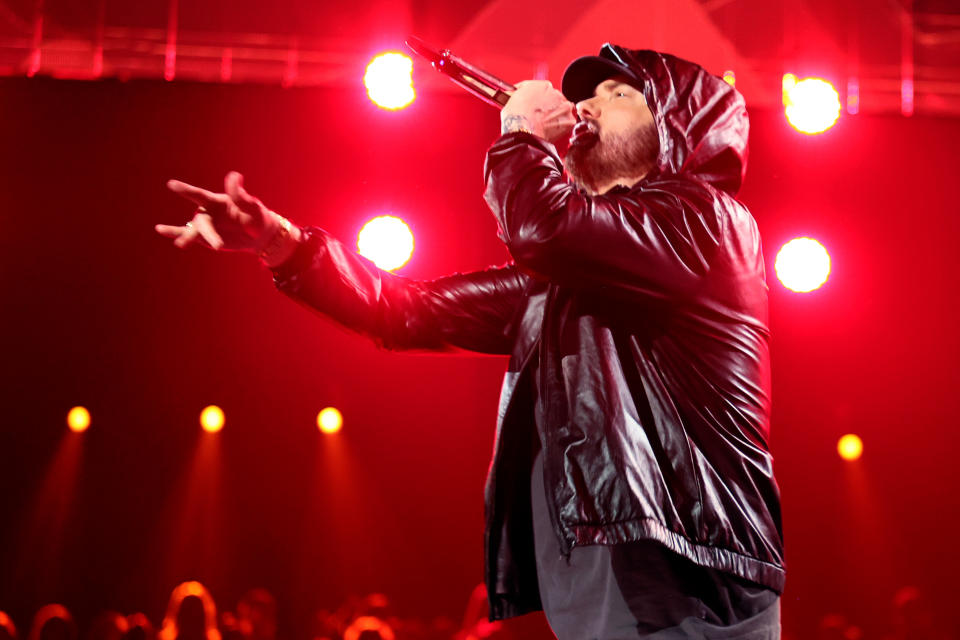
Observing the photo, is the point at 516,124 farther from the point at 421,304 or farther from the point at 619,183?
the point at 421,304

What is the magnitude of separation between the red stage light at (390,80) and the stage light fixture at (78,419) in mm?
1786

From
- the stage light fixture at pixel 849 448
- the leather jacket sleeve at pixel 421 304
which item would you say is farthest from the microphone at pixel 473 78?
the stage light fixture at pixel 849 448

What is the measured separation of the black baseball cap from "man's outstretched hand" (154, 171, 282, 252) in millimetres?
667

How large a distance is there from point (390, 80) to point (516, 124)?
2225mm

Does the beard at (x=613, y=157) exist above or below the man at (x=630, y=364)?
above

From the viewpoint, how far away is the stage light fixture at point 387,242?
3549 mm

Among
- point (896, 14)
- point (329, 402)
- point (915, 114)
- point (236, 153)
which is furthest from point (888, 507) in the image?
point (236, 153)

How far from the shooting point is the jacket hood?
1.44 m

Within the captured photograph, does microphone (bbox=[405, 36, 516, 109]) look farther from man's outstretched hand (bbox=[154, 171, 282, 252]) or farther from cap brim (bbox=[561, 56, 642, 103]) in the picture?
man's outstretched hand (bbox=[154, 171, 282, 252])

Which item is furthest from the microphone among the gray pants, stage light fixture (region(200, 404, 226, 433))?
stage light fixture (region(200, 404, 226, 433))

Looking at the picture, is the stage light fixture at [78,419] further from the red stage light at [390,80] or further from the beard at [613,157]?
the beard at [613,157]

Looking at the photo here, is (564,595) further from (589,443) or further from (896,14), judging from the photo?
(896,14)

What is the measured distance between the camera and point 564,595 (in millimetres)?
1257

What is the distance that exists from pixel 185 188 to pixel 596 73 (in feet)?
2.75
